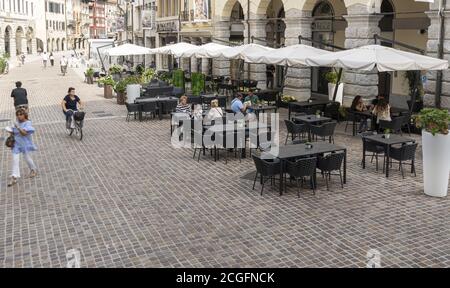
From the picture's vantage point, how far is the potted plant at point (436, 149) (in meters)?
9.52

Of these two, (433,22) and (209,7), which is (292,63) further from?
(209,7)

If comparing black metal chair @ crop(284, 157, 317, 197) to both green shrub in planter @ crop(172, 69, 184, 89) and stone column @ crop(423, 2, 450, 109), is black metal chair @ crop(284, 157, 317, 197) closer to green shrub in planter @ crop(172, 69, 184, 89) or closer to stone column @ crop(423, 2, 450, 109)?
stone column @ crop(423, 2, 450, 109)

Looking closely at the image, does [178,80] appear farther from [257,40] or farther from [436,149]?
[436,149]

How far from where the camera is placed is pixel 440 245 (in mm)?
7430

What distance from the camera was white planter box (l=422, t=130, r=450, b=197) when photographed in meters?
9.59

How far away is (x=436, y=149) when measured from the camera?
9.64m

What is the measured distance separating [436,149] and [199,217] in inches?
188

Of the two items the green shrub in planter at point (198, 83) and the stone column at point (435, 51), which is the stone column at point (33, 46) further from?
the stone column at point (435, 51)

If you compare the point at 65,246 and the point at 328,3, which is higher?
the point at 328,3

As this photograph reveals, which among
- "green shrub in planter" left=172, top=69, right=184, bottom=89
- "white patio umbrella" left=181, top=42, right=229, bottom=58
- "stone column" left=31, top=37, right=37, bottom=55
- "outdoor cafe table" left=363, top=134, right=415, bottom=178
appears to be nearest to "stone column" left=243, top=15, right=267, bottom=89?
"green shrub in planter" left=172, top=69, right=184, bottom=89

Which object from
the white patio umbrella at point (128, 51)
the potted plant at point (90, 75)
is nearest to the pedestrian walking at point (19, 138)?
the white patio umbrella at point (128, 51)

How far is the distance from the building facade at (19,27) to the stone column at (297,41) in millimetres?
49398

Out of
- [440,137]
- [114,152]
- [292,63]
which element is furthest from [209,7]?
[440,137]

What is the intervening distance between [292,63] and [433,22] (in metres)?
4.71
